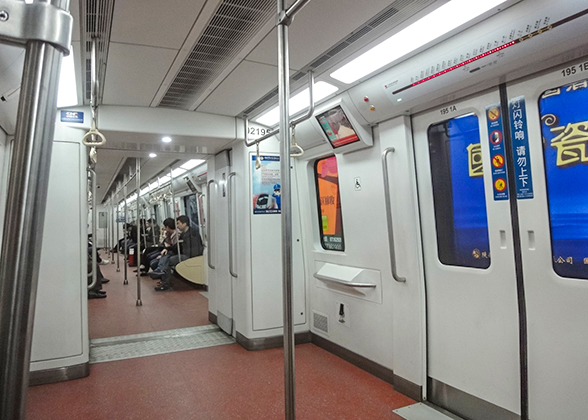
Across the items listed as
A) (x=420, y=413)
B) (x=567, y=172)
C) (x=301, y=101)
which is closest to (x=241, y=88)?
(x=301, y=101)

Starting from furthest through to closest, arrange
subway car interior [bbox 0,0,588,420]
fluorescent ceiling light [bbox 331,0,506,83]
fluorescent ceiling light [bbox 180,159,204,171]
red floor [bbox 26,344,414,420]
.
Answer: fluorescent ceiling light [bbox 180,159,204,171]
red floor [bbox 26,344,414,420]
fluorescent ceiling light [bbox 331,0,506,83]
subway car interior [bbox 0,0,588,420]

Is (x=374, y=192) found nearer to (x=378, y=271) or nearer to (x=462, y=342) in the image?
(x=378, y=271)

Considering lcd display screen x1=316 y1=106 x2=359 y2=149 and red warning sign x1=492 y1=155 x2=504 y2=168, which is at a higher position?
lcd display screen x1=316 y1=106 x2=359 y2=149

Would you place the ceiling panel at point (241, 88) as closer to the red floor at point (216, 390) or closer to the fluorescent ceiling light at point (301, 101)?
the fluorescent ceiling light at point (301, 101)

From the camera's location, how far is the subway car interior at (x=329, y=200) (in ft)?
6.32

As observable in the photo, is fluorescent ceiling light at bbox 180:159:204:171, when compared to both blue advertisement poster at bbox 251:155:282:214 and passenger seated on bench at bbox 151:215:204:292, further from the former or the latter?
blue advertisement poster at bbox 251:155:282:214

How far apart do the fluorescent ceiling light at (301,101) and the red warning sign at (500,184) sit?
154 centimetres

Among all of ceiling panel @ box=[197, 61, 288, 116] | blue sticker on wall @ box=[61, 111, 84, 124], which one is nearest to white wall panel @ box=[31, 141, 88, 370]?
blue sticker on wall @ box=[61, 111, 84, 124]

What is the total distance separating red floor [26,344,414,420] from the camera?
3054mm

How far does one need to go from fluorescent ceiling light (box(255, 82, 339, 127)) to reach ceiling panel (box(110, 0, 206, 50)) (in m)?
1.08

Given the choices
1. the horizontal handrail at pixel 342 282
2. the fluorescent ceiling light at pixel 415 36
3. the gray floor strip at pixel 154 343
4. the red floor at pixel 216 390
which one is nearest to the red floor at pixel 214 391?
the red floor at pixel 216 390

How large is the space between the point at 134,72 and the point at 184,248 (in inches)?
260

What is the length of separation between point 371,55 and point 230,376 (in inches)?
121

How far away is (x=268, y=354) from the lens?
4355 millimetres
